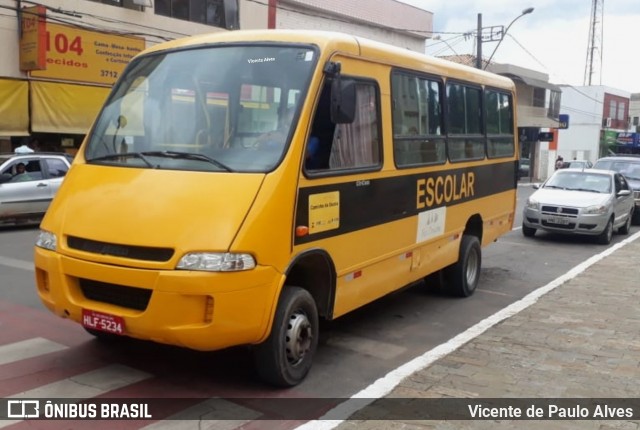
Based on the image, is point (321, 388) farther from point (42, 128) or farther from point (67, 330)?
point (42, 128)

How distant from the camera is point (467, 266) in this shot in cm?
837

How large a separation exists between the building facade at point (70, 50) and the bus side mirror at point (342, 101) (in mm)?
14590

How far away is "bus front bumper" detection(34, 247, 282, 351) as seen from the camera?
4199 mm

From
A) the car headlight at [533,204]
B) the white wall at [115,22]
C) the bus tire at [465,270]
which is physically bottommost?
the bus tire at [465,270]

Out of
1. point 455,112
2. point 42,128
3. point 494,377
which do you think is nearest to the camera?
point 494,377

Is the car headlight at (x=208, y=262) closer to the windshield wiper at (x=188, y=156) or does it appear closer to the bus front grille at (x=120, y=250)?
the bus front grille at (x=120, y=250)

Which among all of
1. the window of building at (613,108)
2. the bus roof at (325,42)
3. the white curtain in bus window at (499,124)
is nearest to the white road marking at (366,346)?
the bus roof at (325,42)

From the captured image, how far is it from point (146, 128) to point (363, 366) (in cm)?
272

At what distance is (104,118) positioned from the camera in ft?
18.2

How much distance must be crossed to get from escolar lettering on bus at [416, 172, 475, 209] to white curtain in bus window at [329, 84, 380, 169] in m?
1.04

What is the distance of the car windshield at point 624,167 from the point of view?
62.0ft

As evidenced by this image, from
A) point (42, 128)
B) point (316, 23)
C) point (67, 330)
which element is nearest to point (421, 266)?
point (67, 330)

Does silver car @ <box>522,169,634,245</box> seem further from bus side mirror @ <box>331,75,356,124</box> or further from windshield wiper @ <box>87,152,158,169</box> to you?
windshield wiper @ <box>87,152,158,169</box>

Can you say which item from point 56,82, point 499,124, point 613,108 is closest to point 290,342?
point 499,124
